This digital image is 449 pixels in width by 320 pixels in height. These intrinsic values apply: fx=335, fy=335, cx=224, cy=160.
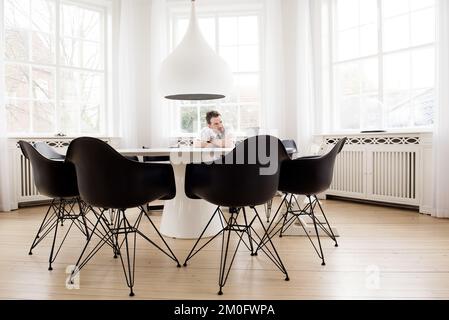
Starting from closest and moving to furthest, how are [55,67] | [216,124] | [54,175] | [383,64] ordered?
[54,175] → [216,124] → [383,64] → [55,67]

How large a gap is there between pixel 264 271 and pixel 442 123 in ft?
8.68

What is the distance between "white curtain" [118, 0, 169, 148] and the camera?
5.08 meters

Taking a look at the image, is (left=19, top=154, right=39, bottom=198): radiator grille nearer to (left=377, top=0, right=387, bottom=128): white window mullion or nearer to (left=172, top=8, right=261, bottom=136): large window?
(left=172, top=8, right=261, bottom=136): large window

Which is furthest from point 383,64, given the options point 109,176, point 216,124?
point 109,176

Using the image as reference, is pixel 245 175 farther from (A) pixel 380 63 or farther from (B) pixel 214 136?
(A) pixel 380 63

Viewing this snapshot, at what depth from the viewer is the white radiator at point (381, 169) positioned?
3832 millimetres


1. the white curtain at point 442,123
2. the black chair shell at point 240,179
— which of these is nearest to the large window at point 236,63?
the white curtain at point 442,123

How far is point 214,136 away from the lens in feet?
10.8

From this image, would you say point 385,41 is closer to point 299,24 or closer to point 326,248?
point 299,24

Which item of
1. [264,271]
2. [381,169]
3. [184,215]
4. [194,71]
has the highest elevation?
[194,71]

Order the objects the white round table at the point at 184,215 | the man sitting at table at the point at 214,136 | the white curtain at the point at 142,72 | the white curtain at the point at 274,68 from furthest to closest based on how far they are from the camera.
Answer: the white curtain at the point at 142,72 → the white curtain at the point at 274,68 → the man sitting at table at the point at 214,136 → the white round table at the point at 184,215

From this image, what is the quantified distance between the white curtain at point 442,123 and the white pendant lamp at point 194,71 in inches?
90.6

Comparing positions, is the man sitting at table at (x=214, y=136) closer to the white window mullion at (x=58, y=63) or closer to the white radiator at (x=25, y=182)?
the white radiator at (x=25, y=182)

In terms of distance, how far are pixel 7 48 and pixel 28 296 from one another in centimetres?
385
